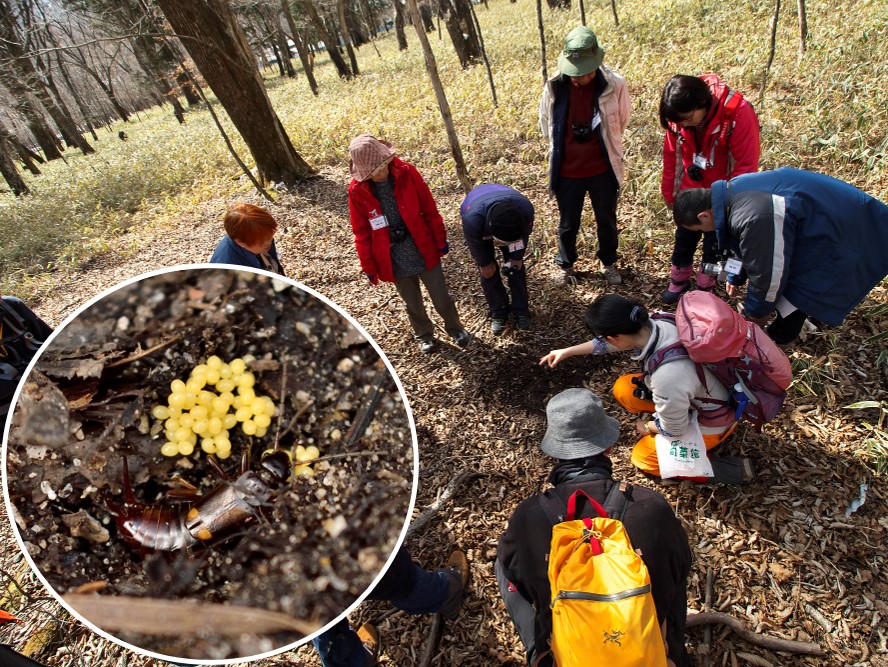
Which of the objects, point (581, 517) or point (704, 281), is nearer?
point (581, 517)

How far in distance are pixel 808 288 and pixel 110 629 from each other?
3176 millimetres

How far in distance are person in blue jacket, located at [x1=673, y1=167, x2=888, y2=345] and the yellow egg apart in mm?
2683

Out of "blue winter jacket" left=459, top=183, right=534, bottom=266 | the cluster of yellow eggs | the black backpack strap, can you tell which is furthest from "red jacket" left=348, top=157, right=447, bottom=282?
the cluster of yellow eggs

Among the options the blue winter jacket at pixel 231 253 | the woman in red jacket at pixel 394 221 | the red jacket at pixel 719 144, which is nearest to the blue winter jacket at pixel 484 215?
the woman in red jacket at pixel 394 221

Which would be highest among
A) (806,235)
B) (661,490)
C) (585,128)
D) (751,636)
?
(585,128)

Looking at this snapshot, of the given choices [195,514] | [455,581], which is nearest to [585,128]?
[455,581]

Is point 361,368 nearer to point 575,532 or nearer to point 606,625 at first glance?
point 575,532

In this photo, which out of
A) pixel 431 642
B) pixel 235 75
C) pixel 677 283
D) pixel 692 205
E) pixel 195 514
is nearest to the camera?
pixel 195 514

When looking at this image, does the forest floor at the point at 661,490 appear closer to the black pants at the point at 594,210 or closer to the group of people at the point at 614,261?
the group of people at the point at 614,261

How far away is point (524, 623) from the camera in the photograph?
→ 204 cm

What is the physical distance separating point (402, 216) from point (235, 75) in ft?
16.9

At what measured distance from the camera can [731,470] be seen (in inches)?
101

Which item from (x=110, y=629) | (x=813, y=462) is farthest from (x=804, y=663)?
(x=110, y=629)

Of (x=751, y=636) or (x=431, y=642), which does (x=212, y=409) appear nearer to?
(x=431, y=642)
